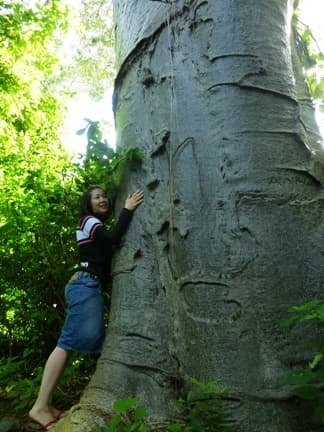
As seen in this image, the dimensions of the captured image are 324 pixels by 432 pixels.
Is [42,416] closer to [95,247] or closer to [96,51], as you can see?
[95,247]

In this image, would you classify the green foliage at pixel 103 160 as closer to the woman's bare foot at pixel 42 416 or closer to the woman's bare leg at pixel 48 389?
the woman's bare leg at pixel 48 389

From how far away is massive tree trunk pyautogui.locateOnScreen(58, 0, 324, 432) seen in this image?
6.56ft

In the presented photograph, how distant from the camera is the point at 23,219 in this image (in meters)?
3.58

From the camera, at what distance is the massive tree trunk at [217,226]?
2.00 meters

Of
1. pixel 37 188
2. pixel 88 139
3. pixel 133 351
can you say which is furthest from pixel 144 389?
pixel 37 188

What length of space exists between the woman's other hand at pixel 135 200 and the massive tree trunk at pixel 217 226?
4 cm

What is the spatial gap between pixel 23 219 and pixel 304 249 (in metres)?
2.27

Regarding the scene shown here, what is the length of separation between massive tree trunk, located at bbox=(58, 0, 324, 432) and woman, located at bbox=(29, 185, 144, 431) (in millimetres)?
132

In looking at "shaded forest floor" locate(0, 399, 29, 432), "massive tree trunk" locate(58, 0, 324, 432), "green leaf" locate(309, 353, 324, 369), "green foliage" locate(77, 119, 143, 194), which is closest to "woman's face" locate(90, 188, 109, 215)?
"green foliage" locate(77, 119, 143, 194)

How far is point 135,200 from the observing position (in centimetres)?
259

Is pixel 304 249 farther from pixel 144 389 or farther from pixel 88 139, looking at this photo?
pixel 88 139

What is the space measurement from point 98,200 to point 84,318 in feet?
2.41

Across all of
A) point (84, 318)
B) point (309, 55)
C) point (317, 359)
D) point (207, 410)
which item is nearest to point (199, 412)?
point (207, 410)

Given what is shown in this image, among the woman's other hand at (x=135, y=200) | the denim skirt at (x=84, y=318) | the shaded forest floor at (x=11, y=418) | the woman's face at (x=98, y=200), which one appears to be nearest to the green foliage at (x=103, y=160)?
the woman's face at (x=98, y=200)
